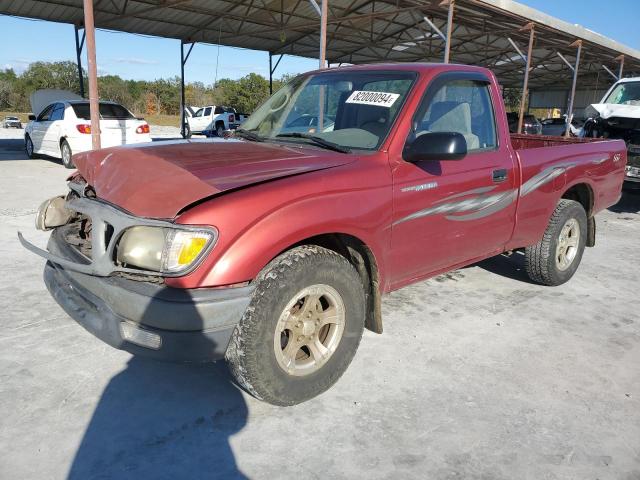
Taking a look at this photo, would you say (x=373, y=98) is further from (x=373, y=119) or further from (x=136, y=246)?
(x=136, y=246)

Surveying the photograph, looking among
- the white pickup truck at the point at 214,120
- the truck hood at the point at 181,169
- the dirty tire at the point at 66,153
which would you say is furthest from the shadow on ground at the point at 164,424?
the white pickup truck at the point at 214,120

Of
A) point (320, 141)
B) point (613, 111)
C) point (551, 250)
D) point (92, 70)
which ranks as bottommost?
point (551, 250)

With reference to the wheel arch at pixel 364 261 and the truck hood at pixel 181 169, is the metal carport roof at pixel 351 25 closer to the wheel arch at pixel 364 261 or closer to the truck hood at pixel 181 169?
the truck hood at pixel 181 169

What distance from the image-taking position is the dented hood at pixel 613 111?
952 centimetres

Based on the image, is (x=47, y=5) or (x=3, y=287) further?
(x=47, y=5)

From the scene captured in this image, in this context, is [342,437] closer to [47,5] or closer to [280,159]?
[280,159]

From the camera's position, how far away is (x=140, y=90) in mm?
57281

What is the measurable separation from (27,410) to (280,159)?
6.06ft

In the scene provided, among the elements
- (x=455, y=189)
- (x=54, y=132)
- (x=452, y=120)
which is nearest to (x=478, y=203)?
(x=455, y=189)

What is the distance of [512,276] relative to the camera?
5.05 m

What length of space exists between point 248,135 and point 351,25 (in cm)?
1751

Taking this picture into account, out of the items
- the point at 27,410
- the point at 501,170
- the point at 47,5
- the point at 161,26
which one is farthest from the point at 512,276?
the point at 161,26

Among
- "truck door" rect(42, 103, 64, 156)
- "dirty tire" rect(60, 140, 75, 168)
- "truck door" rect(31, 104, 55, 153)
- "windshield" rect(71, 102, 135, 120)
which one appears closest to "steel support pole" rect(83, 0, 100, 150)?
"windshield" rect(71, 102, 135, 120)

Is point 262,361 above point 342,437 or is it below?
above
